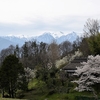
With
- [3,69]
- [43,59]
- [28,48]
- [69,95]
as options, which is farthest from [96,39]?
[28,48]

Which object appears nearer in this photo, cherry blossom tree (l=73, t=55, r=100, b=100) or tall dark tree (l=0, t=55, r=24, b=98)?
cherry blossom tree (l=73, t=55, r=100, b=100)

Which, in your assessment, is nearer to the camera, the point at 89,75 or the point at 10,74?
the point at 89,75

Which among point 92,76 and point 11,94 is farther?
point 11,94

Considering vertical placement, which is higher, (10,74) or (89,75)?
(10,74)

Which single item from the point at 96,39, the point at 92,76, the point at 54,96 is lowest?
the point at 54,96

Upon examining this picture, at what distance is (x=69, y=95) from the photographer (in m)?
32.1

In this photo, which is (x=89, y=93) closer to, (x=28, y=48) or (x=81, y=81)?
(x=81, y=81)

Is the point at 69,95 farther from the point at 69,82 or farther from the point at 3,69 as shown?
the point at 3,69

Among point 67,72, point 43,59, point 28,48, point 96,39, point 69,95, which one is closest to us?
point 69,95

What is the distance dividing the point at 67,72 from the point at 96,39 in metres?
8.79

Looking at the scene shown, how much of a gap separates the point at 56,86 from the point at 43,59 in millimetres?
31286

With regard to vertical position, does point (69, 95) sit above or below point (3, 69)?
below

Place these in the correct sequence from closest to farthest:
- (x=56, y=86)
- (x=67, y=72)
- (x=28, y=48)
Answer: (x=56, y=86), (x=67, y=72), (x=28, y=48)

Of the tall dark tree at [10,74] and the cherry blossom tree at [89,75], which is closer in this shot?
the cherry blossom tree at [89,75]
